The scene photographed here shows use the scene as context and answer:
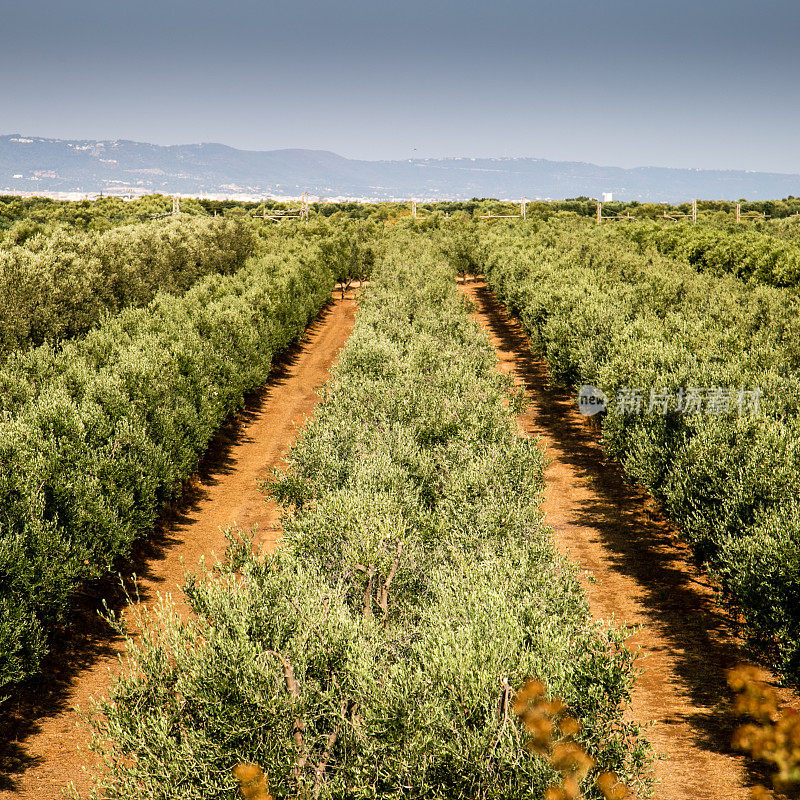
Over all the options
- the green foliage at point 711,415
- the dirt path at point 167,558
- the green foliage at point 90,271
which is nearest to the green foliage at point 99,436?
the dirt path at point 167,558

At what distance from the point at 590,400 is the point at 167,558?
18.5 meters

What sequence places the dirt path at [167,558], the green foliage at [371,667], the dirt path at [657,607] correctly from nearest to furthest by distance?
the green foliage at [371,667] < the dirt path at [657,607] < the dirt path at [167,558]

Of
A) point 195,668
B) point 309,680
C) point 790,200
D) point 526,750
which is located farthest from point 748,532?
point 790,200

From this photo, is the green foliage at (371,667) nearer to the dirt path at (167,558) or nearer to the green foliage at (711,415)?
the dirt path at (167,558)

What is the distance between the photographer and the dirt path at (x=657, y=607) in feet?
42.2

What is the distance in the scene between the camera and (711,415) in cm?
2036

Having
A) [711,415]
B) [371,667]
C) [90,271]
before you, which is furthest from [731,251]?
[371,667]

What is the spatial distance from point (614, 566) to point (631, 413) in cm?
563

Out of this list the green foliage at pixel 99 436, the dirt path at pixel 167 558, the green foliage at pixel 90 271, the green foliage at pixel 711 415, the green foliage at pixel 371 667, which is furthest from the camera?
the green foliage at pixel 90 271

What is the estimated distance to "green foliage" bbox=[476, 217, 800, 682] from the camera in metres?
14.7

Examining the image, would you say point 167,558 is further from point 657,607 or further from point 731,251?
point 731,251

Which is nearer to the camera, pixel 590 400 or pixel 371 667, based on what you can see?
pixel 371 667

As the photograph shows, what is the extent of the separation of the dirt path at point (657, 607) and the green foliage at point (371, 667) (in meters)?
1.59

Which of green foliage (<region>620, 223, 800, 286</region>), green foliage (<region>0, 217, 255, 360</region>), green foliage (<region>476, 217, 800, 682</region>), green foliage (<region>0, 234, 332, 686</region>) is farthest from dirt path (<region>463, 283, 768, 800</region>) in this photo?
green foliage (<region>620, 223, 800, 286</region>)
